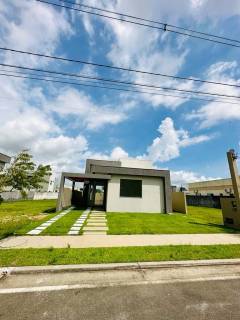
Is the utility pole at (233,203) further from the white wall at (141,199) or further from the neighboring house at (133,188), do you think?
the white wall at (141,199)

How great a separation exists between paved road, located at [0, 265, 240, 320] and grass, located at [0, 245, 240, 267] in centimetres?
43

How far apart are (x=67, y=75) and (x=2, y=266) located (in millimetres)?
6068

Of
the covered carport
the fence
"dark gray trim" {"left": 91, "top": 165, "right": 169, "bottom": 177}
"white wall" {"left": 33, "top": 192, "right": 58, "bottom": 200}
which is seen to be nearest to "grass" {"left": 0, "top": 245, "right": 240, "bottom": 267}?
the covered carport

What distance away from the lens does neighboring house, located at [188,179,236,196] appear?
4522 cm

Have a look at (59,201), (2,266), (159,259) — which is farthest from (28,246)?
(59,201)

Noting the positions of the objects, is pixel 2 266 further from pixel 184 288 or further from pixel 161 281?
pixel 184 288

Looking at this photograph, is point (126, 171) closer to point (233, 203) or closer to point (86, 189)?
point (233, 203)

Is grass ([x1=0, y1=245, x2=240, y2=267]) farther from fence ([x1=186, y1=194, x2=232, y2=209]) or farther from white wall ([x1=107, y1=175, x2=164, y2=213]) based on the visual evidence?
fence ([x1=186, y1=194, x2=232, y2=209])

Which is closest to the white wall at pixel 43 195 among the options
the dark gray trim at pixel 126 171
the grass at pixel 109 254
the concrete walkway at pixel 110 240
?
the dark gray trim at pixel 126 171

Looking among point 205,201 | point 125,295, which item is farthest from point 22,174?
point 205,201

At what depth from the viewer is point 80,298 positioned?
3.07m

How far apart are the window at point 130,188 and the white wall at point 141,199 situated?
25cm

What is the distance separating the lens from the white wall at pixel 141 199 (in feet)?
47.9

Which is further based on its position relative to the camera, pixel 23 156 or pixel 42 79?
pixel 42 79
